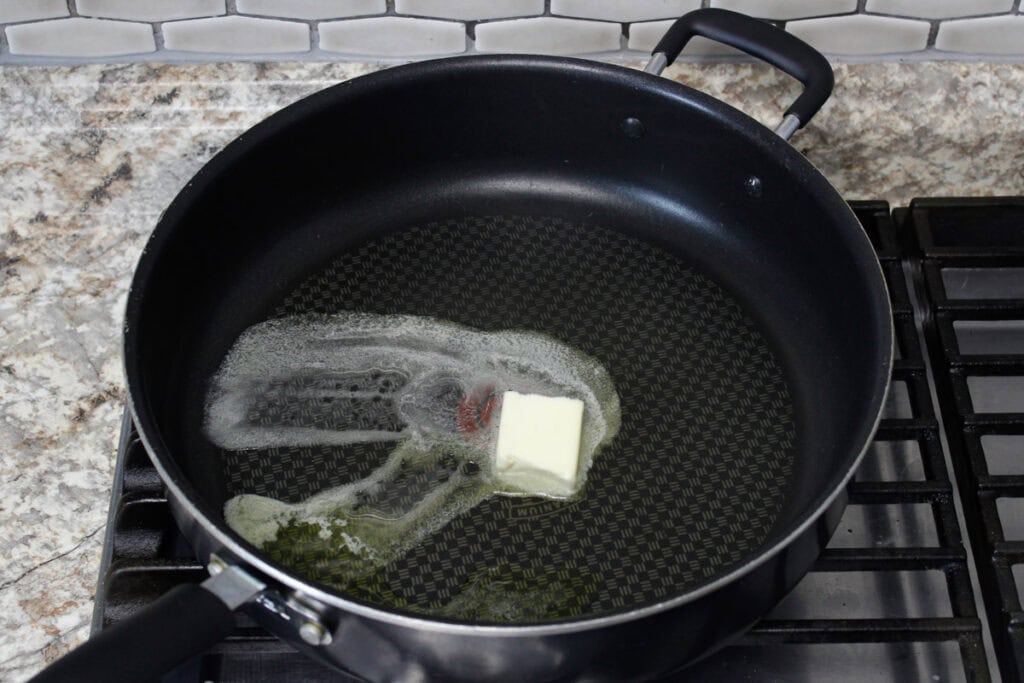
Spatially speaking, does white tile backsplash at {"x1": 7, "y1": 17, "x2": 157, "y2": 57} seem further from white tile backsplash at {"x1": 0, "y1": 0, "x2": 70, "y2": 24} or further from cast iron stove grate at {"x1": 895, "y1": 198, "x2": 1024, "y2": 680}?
cast iron stove grate at {"x1": 895, "y1": 198, "x2": 1024, "y2": 680}

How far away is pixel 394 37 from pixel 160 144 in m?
0.24

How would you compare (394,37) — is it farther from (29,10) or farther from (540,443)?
(540,443)

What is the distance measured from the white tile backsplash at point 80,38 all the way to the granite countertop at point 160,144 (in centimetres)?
2

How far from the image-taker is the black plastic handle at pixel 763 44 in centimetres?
92

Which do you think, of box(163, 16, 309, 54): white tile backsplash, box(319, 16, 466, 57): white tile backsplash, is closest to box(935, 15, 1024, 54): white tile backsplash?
box(319, 16, 466, 57): white tile backsplash

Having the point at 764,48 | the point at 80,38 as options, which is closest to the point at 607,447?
the point at 764,48

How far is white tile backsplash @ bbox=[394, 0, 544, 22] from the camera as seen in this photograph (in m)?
0.99

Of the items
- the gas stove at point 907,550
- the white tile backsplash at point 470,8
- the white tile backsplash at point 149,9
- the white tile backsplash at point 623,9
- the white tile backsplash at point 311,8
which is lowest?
the gas stove at point 907,550

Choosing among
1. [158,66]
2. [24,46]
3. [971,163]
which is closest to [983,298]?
[971,163]

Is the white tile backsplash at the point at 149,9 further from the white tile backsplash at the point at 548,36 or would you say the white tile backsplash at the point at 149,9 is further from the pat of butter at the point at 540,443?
the pat of butter at the point at 540,443

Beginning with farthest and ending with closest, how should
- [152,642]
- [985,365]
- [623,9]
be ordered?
1. [623,9]
2. [985,365]
3. [152,642]

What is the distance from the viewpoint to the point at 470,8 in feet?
3.26

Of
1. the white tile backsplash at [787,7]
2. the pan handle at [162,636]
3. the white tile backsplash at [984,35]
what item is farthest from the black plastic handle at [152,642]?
the white tile backsplash at [984,35]

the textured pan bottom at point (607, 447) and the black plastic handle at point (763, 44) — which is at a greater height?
the black plastic handle at point (763, 44)
